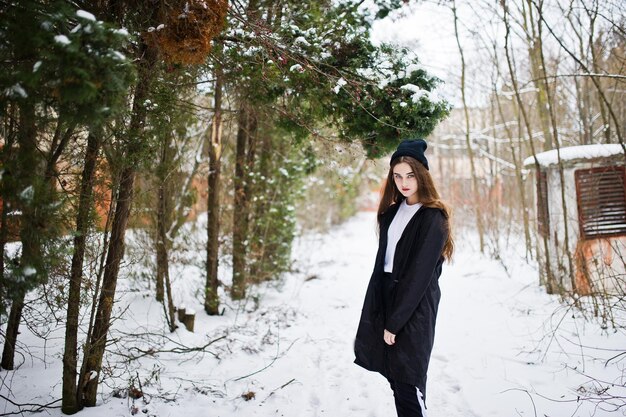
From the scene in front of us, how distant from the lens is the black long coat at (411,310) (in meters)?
2.31

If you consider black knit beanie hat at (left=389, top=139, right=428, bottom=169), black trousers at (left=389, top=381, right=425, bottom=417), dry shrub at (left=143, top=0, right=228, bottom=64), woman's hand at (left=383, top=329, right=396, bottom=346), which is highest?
dry shrub at (left=143, top=0, right=228, bottom=64)

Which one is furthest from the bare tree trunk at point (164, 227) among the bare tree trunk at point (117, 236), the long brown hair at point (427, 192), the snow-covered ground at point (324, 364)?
the long brown hair at point (427, 192)

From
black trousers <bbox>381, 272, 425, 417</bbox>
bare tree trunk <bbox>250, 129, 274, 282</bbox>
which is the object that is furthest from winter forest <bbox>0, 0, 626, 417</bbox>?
black trousers <bbox>381, 272, 425, 417</bbox>

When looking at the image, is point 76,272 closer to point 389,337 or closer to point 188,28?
point 188,28

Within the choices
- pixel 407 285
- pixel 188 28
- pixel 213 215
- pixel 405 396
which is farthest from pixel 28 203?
pixel 213 215

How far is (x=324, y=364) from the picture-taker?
430 centimetres

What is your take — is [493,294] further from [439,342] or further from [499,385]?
[499,385]

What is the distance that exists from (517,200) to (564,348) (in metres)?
10.0

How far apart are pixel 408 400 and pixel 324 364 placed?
6.66 feet

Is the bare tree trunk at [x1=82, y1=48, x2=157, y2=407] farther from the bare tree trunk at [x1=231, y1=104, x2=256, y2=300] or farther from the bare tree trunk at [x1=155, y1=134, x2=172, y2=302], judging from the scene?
the bare tree trunk at [x1=231, y1=104, x2=256, y2=300]

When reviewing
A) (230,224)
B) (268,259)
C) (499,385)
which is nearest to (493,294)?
(499,385)

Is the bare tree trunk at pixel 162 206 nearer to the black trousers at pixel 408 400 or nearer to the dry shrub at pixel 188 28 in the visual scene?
the dry shrub at pixel 188 28

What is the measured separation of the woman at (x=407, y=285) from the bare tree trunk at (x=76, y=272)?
7.06 feet

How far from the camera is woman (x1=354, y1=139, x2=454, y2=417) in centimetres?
232
